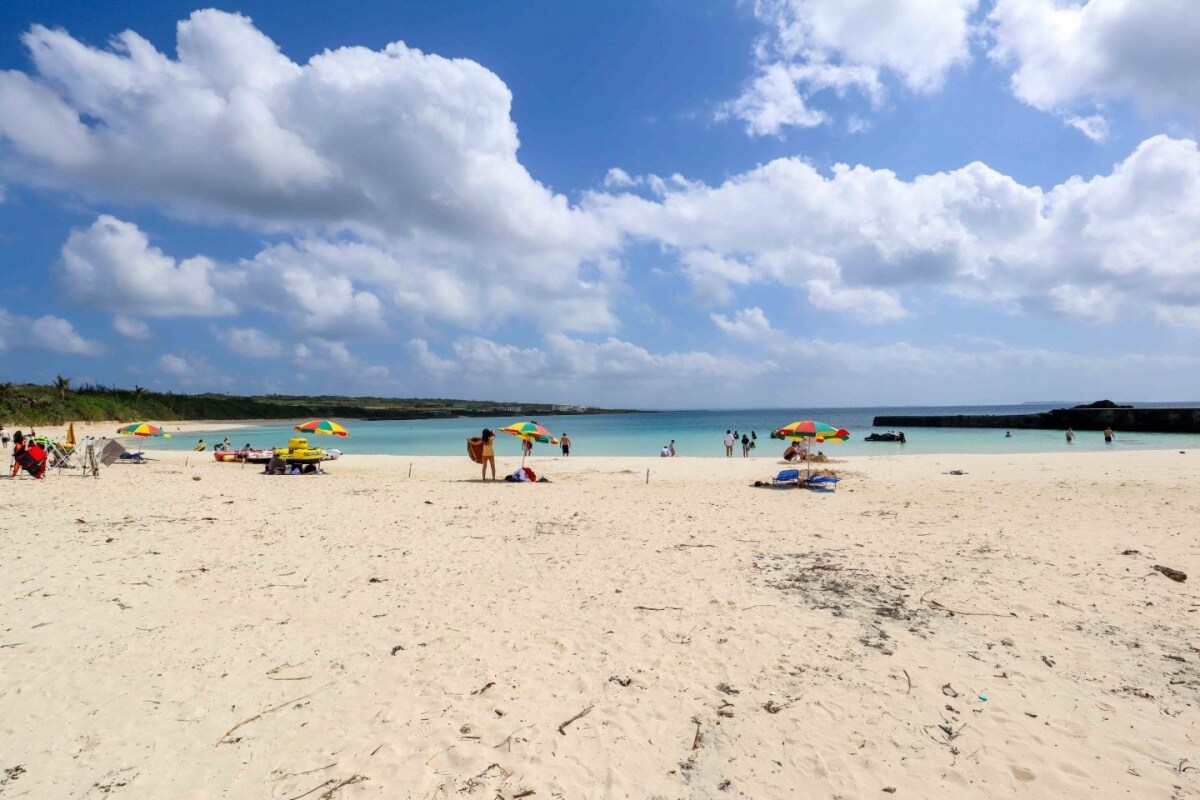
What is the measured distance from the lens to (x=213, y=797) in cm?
338

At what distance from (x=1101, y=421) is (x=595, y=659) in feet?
239

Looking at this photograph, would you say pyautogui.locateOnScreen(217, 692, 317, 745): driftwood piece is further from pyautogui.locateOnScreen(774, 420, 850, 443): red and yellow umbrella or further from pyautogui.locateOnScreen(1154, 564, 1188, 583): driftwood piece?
pyautogui.locateOnScreen(774, 420, 850, 443): red and yellow umbrella

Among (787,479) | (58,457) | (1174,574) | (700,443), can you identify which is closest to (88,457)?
(58,457)

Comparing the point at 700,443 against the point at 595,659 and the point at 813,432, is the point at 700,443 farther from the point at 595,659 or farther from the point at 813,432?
the point at 595,659

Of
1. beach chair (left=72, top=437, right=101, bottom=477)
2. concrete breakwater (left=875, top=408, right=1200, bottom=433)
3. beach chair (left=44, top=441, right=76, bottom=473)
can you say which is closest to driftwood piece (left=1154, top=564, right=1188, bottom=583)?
beach chair (left=72, top=437, right=101, bottom=477)

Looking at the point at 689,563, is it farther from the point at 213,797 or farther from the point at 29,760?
the point at 29,760

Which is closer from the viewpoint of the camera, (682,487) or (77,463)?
(682,487)

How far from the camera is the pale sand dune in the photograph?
361 centimetres

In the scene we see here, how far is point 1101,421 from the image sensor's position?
57562mm

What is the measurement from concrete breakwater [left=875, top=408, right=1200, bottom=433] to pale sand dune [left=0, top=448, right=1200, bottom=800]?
56.4 meters

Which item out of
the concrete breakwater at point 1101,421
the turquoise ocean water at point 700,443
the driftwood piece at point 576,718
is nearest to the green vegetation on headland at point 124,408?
the turquoise ocean water at point 700,443

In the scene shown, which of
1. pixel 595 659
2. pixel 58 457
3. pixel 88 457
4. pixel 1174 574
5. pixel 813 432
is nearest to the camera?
pixel 595 659

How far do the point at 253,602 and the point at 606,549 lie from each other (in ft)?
15.6

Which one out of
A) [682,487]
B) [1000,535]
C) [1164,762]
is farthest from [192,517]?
[1000,535]
